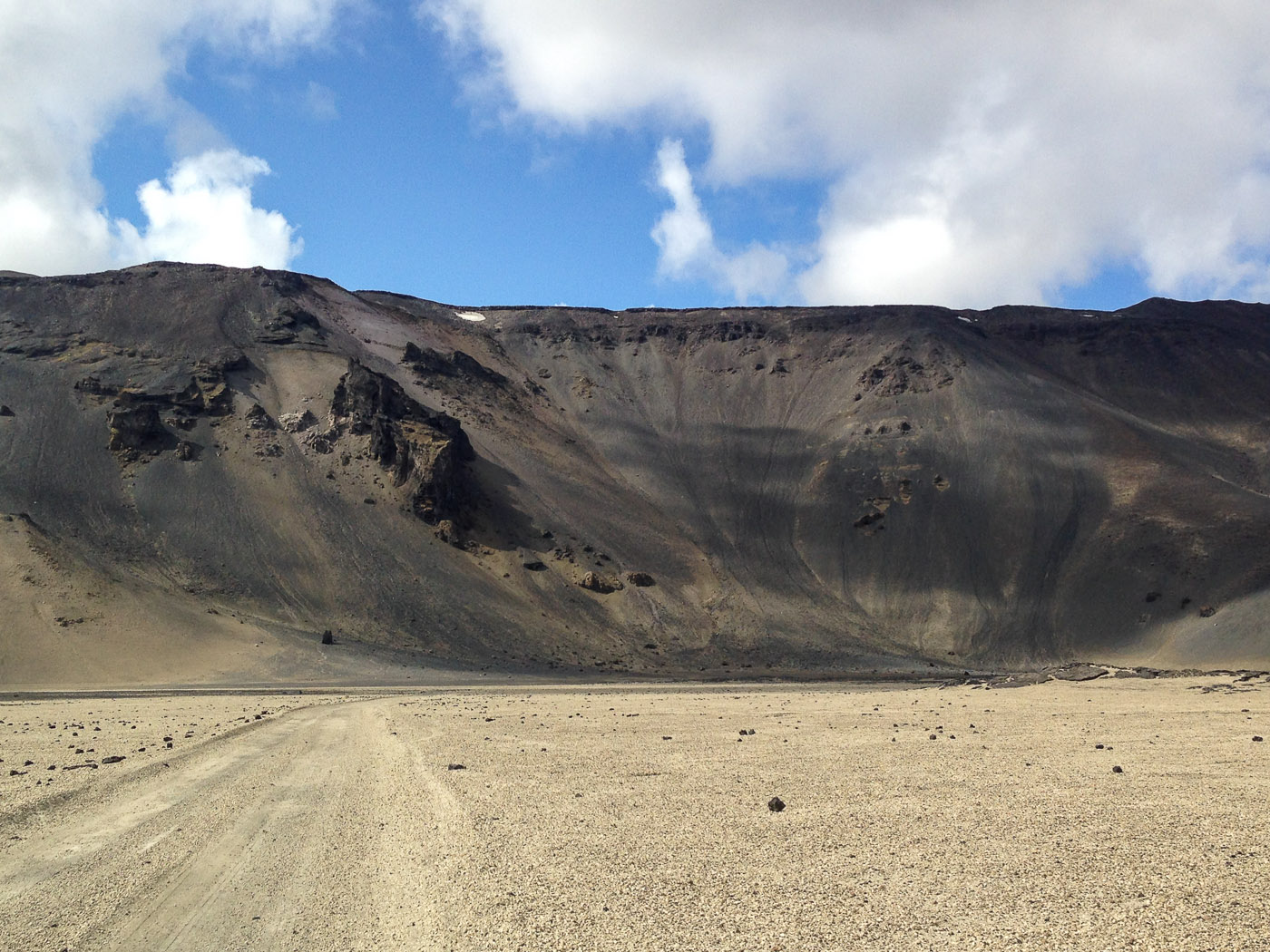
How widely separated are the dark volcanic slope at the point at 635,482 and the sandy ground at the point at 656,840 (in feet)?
141

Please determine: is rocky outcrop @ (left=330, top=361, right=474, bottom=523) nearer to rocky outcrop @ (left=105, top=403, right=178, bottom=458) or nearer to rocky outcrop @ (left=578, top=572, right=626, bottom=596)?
rocky outcrop @ (left=578, top=572, right=626, bottom=596)

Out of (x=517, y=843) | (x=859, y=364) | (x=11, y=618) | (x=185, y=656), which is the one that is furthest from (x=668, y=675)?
(x=859, y=364)

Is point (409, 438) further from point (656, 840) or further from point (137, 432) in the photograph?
point (656, 840)

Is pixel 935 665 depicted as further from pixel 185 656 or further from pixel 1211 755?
pixel 1211 755

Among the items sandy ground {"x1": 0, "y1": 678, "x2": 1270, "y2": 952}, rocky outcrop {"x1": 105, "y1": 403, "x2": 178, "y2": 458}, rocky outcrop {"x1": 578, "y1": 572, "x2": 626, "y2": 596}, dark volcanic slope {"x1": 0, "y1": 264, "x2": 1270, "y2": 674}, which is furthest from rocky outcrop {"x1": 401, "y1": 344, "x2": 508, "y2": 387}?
sandy ground {"x1": 0, "y1": 678, "x2": 1270, "y2": 952}

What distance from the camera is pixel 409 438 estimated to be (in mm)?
76625

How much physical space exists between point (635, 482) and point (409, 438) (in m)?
23.5

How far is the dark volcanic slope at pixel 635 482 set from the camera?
6438cm

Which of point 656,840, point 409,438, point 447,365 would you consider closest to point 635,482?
point 409,438

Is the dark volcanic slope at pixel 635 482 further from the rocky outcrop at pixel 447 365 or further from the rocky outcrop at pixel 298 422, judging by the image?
the rocky outcrop at pixel 447 365

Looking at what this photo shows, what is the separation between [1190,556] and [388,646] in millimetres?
57199

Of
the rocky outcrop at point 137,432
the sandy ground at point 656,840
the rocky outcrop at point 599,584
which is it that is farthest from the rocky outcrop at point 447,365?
the sandy ground at point 656,840

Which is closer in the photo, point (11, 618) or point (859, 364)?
point (11, 618)

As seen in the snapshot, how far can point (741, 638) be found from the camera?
67.6 meters
